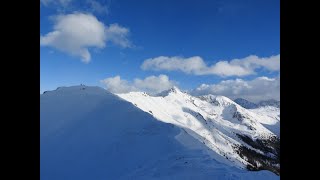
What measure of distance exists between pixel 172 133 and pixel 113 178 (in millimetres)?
9119

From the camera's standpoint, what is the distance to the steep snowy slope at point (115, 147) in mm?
18984

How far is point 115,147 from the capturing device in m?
25.3

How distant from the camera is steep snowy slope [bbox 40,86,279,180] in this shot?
1898 cm

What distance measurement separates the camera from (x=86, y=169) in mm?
22344

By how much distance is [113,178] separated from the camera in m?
20.2
